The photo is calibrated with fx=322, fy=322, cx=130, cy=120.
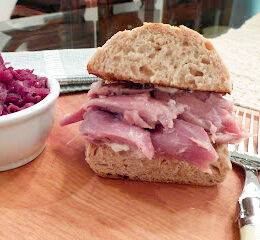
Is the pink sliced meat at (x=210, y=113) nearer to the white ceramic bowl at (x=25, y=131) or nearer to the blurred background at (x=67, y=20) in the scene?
the white ceramic bowl at (x=25, y=131)

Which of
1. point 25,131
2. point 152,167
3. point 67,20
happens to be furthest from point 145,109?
point 67,20

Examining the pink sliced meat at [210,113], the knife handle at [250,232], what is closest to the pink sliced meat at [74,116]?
the pink sliced meat at [210,113]

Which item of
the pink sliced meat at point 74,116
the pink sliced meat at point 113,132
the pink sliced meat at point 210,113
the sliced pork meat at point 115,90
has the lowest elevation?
the pink sliced meat at point 74,116

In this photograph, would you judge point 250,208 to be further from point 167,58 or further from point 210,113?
point 167,58

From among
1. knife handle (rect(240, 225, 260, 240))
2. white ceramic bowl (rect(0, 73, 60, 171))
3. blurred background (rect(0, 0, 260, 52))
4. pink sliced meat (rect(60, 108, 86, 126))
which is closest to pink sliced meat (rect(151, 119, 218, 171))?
knife handle (rect(240, 225, 260, 240))

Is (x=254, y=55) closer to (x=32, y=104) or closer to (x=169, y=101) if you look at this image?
(x=169, y=101)

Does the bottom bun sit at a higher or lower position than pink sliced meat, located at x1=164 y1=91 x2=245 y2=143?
lower

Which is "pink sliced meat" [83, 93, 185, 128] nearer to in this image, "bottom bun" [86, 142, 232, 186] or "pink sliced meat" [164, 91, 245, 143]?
"pink sliced meat" [164, 91, 245, 143]
